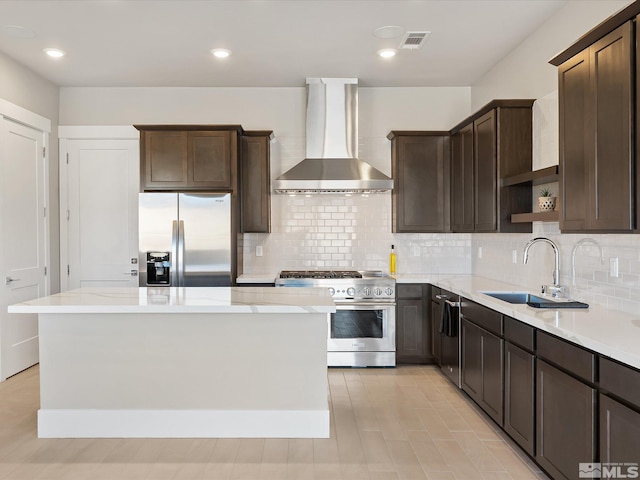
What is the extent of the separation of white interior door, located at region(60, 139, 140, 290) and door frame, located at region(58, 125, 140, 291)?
0.05ft

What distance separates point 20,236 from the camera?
470cm

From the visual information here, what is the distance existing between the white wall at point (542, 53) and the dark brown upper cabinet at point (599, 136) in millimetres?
637

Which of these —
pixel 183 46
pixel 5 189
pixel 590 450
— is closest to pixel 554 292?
pixel 590 450

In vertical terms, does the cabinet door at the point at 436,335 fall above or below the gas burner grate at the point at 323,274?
below

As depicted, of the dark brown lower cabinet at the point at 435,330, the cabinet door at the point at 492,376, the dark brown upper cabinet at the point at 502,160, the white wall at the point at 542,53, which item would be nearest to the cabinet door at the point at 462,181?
the dark brown upper cabinet at the point at 502,160

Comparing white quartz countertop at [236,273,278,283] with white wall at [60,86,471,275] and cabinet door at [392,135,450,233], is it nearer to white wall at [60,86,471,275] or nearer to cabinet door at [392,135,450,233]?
white wall at [60,86,471,275]

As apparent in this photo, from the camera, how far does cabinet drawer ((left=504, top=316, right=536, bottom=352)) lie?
2645 mm

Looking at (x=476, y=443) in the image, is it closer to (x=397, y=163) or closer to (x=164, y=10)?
(x=397, y=163)

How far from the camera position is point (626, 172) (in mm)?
2256

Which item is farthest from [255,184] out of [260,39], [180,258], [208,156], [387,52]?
[387,52]

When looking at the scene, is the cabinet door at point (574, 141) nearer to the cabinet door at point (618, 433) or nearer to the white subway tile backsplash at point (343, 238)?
the cabinet door at point (618, 433)

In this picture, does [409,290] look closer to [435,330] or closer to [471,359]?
[435,330]

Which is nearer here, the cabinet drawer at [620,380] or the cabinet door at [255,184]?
the cabinet drawer at [620,380]

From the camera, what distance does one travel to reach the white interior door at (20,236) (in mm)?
4469
